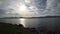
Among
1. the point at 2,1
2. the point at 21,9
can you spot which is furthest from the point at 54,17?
the point at 2,1

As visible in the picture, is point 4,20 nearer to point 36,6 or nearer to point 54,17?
point 36,6

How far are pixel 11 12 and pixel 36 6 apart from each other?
0.39m

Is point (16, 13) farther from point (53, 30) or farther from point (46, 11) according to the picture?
point (53, 30)

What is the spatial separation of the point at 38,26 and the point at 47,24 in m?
0.14

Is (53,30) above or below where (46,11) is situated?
below

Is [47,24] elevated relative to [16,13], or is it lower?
lower

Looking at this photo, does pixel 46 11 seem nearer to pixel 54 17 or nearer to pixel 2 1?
pixel 54 17

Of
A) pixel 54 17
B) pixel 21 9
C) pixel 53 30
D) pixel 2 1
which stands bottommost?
pixel 53 30

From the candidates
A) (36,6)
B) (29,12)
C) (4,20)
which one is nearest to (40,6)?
(36,6)

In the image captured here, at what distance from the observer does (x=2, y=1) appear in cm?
198

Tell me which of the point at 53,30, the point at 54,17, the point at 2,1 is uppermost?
the point at 2,1

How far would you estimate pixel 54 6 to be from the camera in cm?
200

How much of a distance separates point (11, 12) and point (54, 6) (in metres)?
0.66

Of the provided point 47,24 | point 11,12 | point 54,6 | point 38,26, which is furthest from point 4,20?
point 54,6
